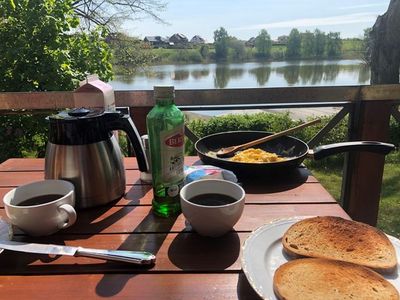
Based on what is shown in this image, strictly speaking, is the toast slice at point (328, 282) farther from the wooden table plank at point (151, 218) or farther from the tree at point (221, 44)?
the tree at point (221, 44)

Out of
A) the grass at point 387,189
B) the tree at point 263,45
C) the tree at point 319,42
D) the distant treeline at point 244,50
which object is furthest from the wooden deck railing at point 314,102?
the tree at point 319,42

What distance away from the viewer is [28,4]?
9.37ft

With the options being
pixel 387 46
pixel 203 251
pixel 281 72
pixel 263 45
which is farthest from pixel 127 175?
pixel 263 45

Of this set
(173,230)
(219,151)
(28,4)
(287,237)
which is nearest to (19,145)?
(28,4)

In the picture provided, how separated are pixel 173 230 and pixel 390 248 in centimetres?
46

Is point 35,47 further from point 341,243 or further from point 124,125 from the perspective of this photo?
point 341,243

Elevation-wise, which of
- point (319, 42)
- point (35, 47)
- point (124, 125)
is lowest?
point (124, 125)

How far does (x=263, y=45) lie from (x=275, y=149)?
9.86m

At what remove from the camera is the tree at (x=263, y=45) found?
10195mm

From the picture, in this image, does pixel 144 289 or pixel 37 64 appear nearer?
pixel 144 289

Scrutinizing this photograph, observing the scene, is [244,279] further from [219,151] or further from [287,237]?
[219,151]

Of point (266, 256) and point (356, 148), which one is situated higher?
point (356, 148)

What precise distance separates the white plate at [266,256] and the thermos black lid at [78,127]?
1.58 feet

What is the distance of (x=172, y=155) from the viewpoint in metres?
0.85
